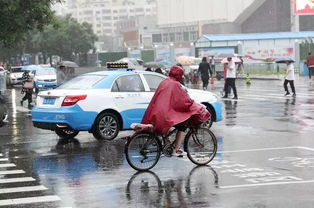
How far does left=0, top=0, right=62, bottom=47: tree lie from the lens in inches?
1239

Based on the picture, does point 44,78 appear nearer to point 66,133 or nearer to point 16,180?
point 66,133

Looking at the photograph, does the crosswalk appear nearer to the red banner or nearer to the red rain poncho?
the red rain poncho

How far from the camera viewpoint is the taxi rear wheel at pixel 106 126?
15.3m

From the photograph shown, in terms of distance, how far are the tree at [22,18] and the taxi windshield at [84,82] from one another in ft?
49.7

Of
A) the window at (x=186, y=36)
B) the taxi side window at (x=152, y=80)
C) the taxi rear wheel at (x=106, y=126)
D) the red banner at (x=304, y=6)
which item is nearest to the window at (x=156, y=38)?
the window at (x=186, y=36)

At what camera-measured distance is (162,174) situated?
10922 millimetres

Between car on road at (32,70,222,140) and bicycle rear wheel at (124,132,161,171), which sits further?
car on road at (32,70,222,140)

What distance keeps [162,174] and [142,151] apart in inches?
21.4

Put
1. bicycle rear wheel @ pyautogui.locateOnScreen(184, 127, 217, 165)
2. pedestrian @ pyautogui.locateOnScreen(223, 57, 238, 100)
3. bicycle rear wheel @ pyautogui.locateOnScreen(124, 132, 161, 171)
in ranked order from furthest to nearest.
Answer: pedestrian @ pyautogui.locateOnScreen(223, 57, 238, 100) < bicycle rear wheel @ pyautogui.locateOnScreen(184, 127, 217, 165) < bicycle rear wheel @ pyautogui.locateOnScreen(124, 132, 161, 171)

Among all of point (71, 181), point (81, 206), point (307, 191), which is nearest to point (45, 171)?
point (71, 181)

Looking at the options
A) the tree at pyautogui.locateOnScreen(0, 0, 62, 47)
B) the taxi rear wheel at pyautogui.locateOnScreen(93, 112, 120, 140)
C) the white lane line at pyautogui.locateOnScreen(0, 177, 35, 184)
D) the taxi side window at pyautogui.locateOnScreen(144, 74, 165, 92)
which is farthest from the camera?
the tree at pyautogui.locateOnScreen(0, 0, 62, 47)

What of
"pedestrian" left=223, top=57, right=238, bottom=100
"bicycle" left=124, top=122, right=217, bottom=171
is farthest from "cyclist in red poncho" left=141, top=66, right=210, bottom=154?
"pedestrian" left=223, top=57, right=238, bottom=100

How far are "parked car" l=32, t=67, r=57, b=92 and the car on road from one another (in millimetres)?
24359

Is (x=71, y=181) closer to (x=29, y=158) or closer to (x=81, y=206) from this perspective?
(x=81, y=206)
